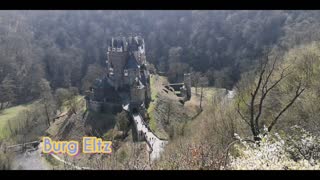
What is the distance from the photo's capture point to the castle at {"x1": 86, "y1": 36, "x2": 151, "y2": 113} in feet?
93.4

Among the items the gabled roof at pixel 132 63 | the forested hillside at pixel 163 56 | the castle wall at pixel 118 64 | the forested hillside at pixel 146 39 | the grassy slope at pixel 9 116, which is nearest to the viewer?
the forested hillside at pixel 163 56

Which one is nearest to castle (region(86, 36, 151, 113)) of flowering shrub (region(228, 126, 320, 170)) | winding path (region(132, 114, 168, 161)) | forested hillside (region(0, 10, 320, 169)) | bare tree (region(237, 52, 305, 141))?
winding path (region(132, 114, 168, 161))

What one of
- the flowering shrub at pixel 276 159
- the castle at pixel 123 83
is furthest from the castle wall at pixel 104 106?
the flowering shrub at pixel 276 159

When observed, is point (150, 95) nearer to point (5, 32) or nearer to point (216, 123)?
point (216, 123)

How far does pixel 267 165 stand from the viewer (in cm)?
750

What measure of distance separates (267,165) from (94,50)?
51.6 m

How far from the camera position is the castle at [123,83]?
28469 mm

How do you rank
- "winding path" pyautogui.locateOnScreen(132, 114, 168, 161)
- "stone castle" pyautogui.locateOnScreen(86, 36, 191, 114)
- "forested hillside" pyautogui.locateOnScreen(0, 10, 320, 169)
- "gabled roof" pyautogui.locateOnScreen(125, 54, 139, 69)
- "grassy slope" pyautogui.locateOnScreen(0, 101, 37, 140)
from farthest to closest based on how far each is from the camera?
1. "grassy slope" pyautogui.locateOnScreen(0, 101, 37, 140)
2. "gabled roof" pyautogui.locateOnScreen(125, 54, 139, 69)
3. "stone castle" pyautogui.locateOnScreen(86, 36, 191, 114)
4. "forested hillside" pyautogui.locateOnScreen(0, 10, 320, 169)
5. "winding path" pyautogui.locateOnScreen(132, 114, 168, 161)

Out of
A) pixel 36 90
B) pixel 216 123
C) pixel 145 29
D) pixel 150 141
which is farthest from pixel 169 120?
pixel 145 29

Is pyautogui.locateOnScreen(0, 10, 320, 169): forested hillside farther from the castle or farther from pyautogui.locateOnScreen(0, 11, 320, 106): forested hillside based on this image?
the castle

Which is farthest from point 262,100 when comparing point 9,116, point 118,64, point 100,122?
point 9,116

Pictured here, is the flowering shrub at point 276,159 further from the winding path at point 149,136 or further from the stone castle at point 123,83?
the stone castle at point 123,83
